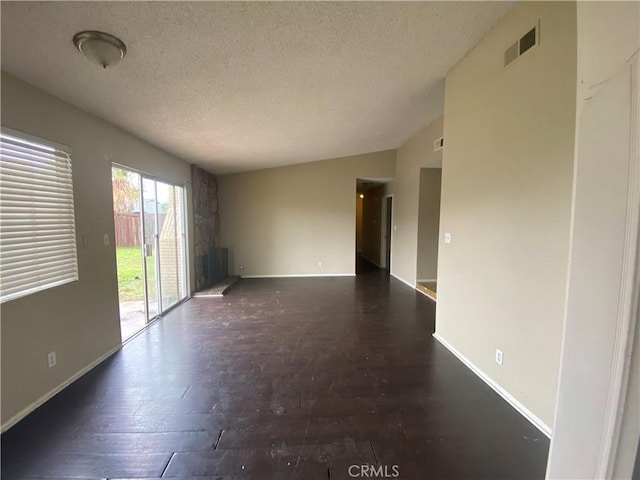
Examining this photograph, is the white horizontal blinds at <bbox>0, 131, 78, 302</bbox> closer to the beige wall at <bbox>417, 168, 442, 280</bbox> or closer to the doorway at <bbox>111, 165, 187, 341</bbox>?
the doorway at <bbox>111, 165, 187, 341</bbox>

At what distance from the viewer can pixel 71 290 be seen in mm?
2287

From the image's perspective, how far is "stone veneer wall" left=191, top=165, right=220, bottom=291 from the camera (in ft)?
16.5

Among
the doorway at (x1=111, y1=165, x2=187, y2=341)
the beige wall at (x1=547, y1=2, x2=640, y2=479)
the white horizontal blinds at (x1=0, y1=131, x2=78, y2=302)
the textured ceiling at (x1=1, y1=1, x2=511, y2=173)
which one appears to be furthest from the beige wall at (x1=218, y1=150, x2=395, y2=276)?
the beige wall at (x1=547, y1=2, x2=640, y2=479)

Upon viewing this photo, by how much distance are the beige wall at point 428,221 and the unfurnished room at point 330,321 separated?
203cm

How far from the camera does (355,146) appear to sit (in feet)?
18.2

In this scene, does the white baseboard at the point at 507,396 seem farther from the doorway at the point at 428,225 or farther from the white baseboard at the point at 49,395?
the white baseboard at the point at 49,395

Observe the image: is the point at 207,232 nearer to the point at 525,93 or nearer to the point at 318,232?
the point at 318,232

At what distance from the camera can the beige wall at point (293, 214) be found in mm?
6383

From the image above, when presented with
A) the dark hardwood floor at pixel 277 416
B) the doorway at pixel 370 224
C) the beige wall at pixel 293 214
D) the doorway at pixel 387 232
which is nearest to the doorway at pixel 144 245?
the dark hardwood floor at pixel 277 416

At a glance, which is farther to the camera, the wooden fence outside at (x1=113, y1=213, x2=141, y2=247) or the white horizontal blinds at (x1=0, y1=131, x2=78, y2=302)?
the wooden fence outside at (x1=113, y1=213, x2=141, y2=247)

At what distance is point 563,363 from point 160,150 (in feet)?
15.1

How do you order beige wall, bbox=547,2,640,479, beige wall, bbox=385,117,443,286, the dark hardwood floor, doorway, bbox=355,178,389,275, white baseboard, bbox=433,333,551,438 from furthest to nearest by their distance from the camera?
doorway, bbox=355,178,389,275 → beige wall, bbox=385,117,443,286 → white baseboard, bbox=433,333,551,438 → the dark hardwood floor → beige wall, bbox=547,2,640,479

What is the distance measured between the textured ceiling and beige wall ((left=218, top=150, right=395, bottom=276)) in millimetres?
2824

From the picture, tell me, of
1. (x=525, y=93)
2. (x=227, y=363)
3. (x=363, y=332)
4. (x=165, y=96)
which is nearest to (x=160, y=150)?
(x=165, y=96)
